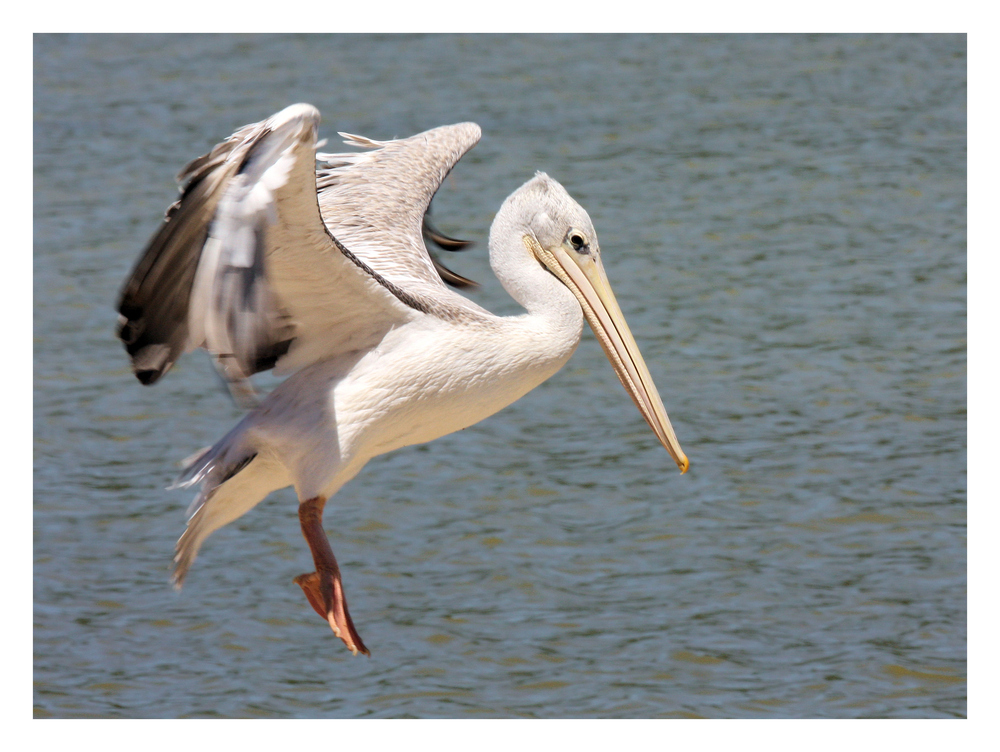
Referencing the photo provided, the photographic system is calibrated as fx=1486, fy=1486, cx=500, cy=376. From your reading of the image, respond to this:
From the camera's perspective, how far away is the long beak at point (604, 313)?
539cm

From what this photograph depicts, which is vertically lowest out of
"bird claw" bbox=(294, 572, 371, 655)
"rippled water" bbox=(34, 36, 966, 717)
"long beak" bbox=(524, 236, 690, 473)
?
"rippled water" bbox=(34, 36, 966, 717)

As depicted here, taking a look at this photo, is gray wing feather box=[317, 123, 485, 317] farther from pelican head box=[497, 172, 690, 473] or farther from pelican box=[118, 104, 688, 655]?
pelican head box=[497, 172, 690, 473]

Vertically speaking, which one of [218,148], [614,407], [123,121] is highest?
[218,148]

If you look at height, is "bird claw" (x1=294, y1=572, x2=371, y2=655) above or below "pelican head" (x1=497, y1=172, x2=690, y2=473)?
below

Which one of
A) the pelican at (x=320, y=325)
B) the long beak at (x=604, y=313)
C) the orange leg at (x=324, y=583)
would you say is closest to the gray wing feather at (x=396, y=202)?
the pelican at (x=320, y=325)

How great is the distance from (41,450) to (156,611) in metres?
2.04

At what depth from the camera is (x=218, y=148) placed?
14.1ft

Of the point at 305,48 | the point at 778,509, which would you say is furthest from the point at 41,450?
the point at 305,48

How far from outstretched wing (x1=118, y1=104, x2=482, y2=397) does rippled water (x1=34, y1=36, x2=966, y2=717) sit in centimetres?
318

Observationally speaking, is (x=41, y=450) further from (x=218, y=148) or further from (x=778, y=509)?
(x=218, y=148)

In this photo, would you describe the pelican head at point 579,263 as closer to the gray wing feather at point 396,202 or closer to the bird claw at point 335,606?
the gray wing feather at point 396,202

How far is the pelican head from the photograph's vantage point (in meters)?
5.39

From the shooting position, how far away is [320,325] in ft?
16.7

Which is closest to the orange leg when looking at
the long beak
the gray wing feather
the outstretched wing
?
the outstretched wing
